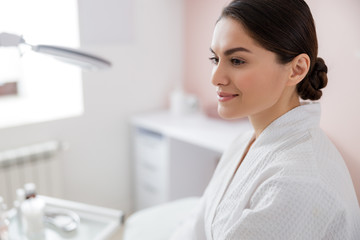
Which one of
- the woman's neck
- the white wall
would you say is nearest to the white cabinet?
the white wall

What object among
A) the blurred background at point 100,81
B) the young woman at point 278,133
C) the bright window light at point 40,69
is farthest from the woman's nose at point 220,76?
the bright window light at point 40,69

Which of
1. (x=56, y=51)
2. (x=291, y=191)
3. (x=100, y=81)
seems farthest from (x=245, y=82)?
(x=100, y=81)

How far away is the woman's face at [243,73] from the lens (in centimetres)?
75

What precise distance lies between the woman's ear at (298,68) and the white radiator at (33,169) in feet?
4.63

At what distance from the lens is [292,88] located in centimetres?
82

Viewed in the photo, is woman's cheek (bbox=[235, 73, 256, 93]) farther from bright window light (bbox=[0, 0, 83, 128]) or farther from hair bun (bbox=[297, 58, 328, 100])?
bright window light (bbox=[0, 0, 83, 128])

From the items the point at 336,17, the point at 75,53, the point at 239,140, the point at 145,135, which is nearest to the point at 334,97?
the point at 336,17

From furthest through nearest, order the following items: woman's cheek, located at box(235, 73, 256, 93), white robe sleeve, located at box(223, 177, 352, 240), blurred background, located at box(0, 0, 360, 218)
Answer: blurred background, located at box(0, 0, 360, 218)
woman's cheek, located at box(235, 73, 256, 93)
white robe sleeve, located at box(223, 177, 352, 240)

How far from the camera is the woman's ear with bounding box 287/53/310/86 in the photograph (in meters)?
0.75

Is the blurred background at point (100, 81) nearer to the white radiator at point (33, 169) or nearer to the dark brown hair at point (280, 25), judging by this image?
the white radiator at point (33, 169)

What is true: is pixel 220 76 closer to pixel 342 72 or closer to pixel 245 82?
pixel 245 82

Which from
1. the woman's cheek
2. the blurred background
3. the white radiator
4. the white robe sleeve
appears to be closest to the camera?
the white robe sleeve

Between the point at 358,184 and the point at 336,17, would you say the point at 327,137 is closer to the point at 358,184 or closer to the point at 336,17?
the point at 358,184

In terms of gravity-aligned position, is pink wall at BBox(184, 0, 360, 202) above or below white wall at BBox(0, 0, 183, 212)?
above
